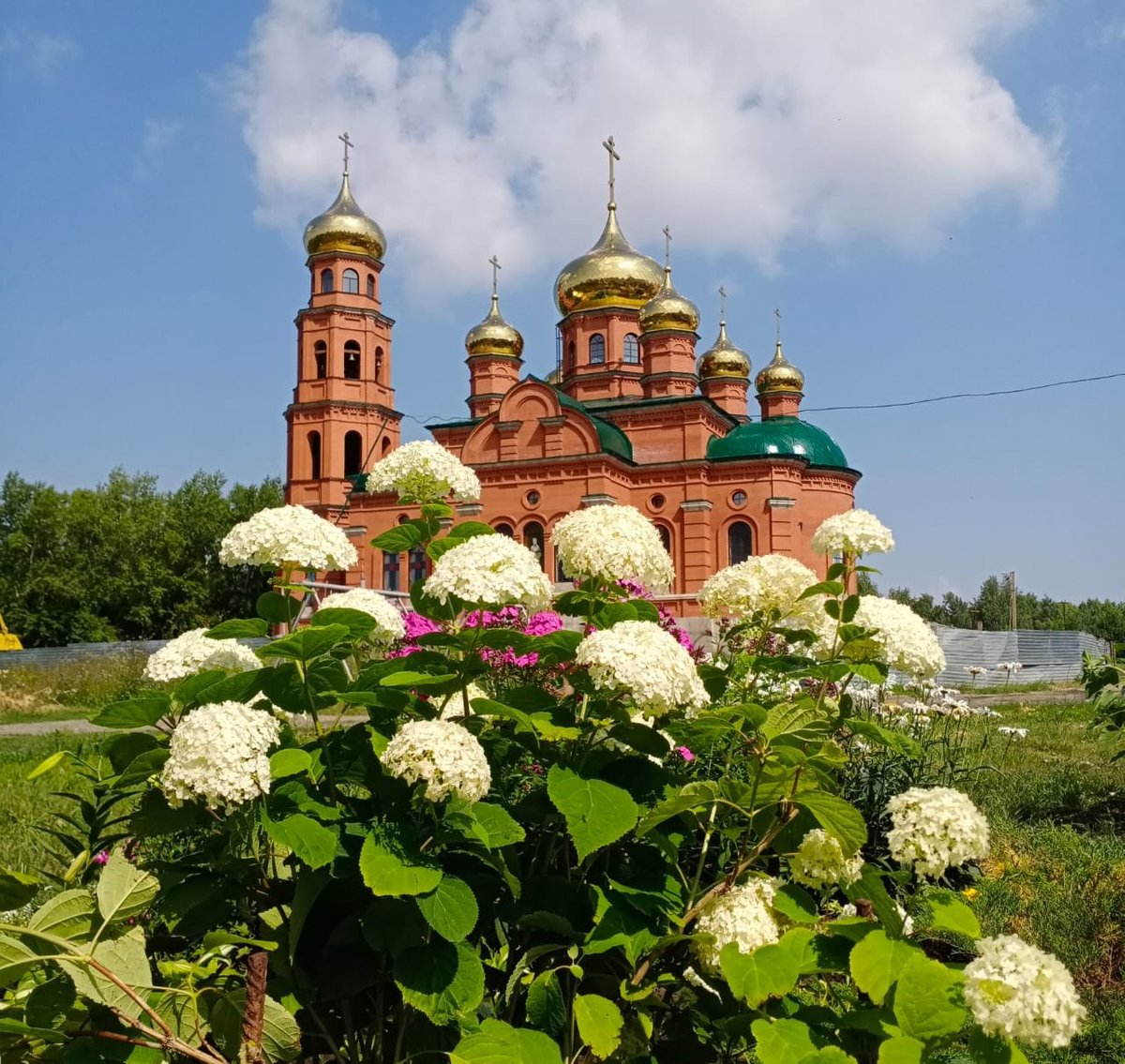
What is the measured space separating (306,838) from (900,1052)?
3.05ft

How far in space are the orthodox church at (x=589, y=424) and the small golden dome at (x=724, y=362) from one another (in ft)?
0.16

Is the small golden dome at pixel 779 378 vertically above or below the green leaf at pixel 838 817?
above

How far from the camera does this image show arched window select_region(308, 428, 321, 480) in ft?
97.0

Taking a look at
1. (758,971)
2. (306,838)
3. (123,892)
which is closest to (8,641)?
(123,892)

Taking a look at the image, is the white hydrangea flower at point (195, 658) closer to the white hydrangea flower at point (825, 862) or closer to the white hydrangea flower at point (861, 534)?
the white hydrangea flower at point (825, 862)

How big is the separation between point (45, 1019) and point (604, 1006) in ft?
3.03

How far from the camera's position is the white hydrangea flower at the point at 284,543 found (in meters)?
2.21

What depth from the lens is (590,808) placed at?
168cm

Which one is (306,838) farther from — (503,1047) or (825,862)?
(825,862)

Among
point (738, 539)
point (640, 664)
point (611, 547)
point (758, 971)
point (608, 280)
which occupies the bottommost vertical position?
point (758, 971)

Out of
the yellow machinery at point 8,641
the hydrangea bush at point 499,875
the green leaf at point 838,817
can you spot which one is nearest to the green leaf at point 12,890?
the hydrangea bush at point 499,875

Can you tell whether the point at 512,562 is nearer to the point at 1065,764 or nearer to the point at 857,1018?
the point at 857,1018

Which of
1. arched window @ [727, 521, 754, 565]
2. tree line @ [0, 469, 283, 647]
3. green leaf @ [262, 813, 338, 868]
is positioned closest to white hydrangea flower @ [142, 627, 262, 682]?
green leaf @ [262, 813, 338, 868]

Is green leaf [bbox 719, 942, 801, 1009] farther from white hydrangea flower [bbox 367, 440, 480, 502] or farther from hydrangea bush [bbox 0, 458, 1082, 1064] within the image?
white hydrangea flower [bbox 367, 440, 480, 502]
